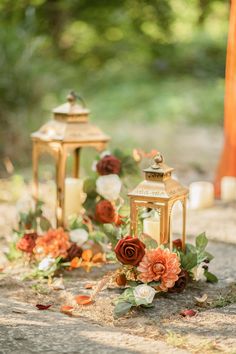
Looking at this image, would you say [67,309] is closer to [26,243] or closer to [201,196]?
[26,243]

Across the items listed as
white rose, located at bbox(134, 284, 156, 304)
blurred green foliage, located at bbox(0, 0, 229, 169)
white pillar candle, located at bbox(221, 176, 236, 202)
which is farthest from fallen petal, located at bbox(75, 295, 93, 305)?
blurred green foliage, located at bbox(0, 0, 229, 169)

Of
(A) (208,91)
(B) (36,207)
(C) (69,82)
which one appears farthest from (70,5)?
(B) (36,207)

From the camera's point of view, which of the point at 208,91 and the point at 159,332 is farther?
the point at 208,91

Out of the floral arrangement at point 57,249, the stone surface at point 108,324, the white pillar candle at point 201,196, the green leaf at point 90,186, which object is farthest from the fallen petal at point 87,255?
the white pillar candle at point 201,196

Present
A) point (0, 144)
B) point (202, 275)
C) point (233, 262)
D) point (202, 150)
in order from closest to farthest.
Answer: point (202, 275) < point (233, 262) < point (0, 144) < point (202, 150)

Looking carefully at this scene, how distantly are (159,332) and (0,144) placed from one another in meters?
4.62

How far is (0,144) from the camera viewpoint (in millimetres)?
7605

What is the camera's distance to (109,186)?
429 cm

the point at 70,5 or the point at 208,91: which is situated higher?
the point at 70,5

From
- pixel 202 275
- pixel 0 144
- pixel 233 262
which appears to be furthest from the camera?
pixel 0 144

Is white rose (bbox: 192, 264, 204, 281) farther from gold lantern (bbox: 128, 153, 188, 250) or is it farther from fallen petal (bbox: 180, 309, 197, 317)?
fallen petal (bbox: 180, 309, 197, 317)

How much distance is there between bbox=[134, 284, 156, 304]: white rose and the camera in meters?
3.52

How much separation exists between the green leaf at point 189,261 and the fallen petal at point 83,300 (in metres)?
0.51

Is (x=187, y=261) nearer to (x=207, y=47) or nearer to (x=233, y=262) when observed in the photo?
(x=233, y=262)
